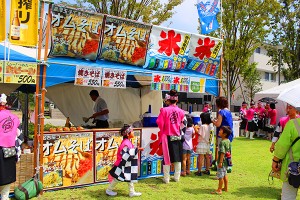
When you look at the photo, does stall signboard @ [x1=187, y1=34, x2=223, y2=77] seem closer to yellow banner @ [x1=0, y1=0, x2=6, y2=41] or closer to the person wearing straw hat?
yellow banner @ [x1=0, y1=0, x2=6, y2=41]

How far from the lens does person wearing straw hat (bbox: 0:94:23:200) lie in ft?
16.1

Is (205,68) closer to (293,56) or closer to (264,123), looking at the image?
(264,123)

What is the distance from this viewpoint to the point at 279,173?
4.29m

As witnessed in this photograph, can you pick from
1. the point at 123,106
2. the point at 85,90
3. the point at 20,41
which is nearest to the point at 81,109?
the point at 85,90

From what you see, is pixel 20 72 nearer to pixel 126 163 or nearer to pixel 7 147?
pixel 7 147

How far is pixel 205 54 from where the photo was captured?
8352 millimetres

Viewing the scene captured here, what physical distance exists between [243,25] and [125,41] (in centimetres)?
1292

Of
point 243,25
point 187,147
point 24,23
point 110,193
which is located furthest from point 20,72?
point 243,25

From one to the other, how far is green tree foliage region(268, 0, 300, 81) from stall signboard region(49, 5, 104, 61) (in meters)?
16.6

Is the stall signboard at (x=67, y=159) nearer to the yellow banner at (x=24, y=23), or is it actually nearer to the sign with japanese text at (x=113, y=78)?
the sign with japanese text at (x=113, y=78)

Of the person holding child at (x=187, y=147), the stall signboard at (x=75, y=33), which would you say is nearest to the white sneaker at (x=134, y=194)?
the person holding child at (x=187, y=147)

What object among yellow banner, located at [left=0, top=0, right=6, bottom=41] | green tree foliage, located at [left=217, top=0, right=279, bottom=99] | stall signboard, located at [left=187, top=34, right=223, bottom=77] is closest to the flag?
stall signboard, located at [left=187, top=34, right=223, bottom=77]

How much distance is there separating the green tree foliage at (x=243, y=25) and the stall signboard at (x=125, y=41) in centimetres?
1189

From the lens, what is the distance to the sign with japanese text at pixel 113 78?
650 centimetres
